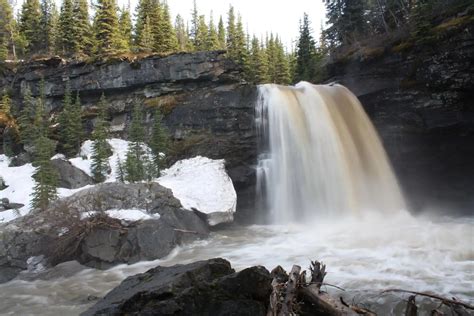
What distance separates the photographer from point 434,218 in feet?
63.3

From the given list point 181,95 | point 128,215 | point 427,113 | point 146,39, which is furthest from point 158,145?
point 427,113

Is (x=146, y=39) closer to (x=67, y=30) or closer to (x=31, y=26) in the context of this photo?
(x=67, y=30)

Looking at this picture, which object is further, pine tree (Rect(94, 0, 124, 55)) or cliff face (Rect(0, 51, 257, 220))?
pine tree (Rect(94, 0, 124, 55))

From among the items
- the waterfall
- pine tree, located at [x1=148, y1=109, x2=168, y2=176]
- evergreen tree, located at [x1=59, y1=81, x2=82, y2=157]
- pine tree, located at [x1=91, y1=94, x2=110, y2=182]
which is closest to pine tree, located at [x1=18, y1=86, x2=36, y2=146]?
evergreen tree, located at [x1=59, y1=81, x2=82, y2=157]

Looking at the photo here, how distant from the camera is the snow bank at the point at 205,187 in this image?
17750 millimetres

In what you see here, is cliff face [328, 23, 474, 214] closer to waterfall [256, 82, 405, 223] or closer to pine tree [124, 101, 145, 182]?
waterfall [256, 82, 405, 223]

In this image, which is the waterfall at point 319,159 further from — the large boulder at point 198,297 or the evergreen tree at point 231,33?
the evergreen tree at point 231,33

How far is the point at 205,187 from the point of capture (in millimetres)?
19234

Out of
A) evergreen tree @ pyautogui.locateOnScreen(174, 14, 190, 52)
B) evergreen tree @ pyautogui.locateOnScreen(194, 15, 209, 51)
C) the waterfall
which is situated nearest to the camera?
the waterfall

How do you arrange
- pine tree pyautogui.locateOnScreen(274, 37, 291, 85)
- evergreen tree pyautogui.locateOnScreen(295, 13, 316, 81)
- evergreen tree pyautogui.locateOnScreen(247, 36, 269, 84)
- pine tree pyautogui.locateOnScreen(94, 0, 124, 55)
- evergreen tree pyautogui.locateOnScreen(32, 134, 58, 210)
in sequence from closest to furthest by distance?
1. evergreen tree pyautogui.locateOnScreen(32, 134, 58, 210)
2. pine tree pyautogui.locateOnScreen(94, 0, 124, 55)
3. evergreen tree pyautogui.locateOnScreen(295, 13, 316, 81)
4. evergreen tree pyautogui.locateOnScreen(247, 36, 269, 84)
5. pine tree pyautogui.locateOnScreen(274, 37, 291, 85)

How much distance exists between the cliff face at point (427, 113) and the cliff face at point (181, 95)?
6972mm

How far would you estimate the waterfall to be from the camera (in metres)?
19.5

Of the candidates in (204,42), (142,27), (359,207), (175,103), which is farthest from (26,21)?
(359,207)

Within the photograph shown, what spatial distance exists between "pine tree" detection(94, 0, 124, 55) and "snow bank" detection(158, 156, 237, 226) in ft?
46.2
